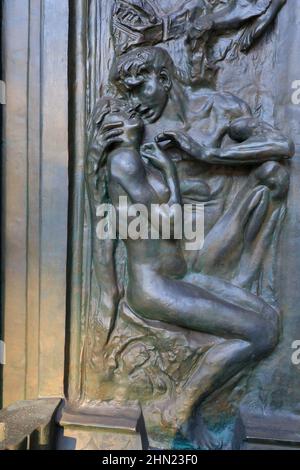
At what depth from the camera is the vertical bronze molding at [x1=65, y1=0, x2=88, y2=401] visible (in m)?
1.85

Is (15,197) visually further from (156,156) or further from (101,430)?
(101,430)

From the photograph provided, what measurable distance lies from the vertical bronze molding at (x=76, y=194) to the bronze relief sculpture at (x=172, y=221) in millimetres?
54

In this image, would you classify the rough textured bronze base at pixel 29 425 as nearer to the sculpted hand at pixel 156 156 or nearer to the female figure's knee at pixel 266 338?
the female figure's knee at pixel 266 338

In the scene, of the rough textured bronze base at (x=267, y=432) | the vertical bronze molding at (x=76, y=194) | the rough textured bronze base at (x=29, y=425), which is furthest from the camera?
the vertical bronze molding at (x=76, y=194)

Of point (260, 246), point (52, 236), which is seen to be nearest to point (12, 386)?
point (52, 236)

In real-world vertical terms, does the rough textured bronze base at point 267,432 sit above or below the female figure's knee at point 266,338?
below

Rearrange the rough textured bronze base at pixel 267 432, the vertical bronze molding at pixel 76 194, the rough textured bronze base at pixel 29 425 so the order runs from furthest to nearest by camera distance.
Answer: the vertical bronze molding at pixel 76 194
the rough textured bronze base at pixel 267 432
the rough textured bronze base at pixel 29 425

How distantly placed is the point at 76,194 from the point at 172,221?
0.48 meters

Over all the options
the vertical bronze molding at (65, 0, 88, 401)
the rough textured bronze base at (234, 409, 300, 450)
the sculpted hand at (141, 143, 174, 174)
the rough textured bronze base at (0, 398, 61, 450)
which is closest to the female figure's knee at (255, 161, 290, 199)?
the sculpted hand at (141, 143, 174, 174)

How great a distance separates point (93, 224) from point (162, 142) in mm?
497

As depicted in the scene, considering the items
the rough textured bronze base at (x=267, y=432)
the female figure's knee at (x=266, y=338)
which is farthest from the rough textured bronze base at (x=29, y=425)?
the female figure's knee at (x=266, y=338)

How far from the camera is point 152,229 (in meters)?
1.81

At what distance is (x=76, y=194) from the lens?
1.88m

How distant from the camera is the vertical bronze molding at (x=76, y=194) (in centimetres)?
185
